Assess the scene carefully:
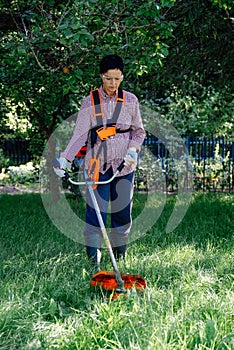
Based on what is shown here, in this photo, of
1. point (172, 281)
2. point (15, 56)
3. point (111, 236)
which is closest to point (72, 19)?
point (15, 56)

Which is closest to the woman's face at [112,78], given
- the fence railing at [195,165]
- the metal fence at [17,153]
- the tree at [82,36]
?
the tree at [82,36]

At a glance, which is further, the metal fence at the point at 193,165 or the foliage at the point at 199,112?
the foliage at the point at 199,112

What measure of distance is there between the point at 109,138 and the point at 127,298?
140 cm

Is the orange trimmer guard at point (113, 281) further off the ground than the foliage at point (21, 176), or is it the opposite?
the foliage at point (21, 176)

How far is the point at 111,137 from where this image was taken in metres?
4.53

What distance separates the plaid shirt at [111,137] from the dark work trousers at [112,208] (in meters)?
0.10

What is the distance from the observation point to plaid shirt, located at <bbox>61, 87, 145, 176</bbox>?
4.46 meters

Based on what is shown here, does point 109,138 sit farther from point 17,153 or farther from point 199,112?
point 17,153

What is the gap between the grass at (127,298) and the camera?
→ 10.1ft

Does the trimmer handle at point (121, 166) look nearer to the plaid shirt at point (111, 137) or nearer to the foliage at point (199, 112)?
the plaid shirt at point (111, 137)

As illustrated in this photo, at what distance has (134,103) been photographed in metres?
4.58

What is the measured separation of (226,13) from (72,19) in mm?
2930

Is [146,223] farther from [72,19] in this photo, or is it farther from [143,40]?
[72,19]

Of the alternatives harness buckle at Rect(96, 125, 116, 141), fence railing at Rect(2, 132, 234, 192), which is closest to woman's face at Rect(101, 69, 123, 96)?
harness buckle at Rect(96, 125, 116, 141)
